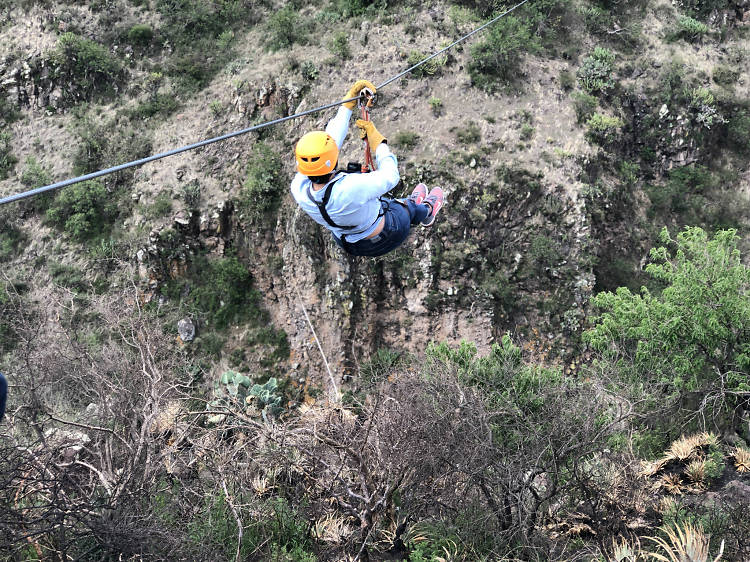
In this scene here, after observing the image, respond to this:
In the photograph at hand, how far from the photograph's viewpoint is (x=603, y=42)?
17.1 metres

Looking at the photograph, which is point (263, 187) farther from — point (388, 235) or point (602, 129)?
point (388, 235)

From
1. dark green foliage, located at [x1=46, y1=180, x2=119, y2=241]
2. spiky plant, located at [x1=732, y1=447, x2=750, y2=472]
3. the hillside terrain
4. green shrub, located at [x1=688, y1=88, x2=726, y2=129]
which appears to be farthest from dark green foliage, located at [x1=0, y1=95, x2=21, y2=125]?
spiky plant, located at [x1=732, y1=447, x2=750, y2=472]

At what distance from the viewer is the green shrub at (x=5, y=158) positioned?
1775 centimetres

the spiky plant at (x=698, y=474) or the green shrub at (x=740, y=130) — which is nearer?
the spiky plant at (x=698, y=474)

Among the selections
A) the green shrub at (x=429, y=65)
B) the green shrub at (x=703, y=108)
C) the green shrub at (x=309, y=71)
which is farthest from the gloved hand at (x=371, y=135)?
the green shrub at (x=703, y=108)

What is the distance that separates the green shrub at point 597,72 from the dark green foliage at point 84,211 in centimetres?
1331

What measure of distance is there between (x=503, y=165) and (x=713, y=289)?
5.86 metres

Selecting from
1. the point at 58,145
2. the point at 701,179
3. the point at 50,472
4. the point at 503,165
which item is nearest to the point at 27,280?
the point at 58,145

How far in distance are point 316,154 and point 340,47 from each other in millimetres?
12728

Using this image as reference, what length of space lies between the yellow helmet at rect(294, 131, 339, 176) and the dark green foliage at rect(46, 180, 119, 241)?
1363 cm

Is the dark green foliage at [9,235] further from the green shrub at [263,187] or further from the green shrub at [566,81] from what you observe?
the green shrub at [566,81]

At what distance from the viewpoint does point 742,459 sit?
9742 millimetres

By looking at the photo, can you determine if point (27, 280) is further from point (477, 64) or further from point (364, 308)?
point (477, 64)

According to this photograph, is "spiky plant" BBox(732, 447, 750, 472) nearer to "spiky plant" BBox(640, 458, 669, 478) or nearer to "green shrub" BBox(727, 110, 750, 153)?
"spiky plant" BBox(640, 458, 669, 478)
